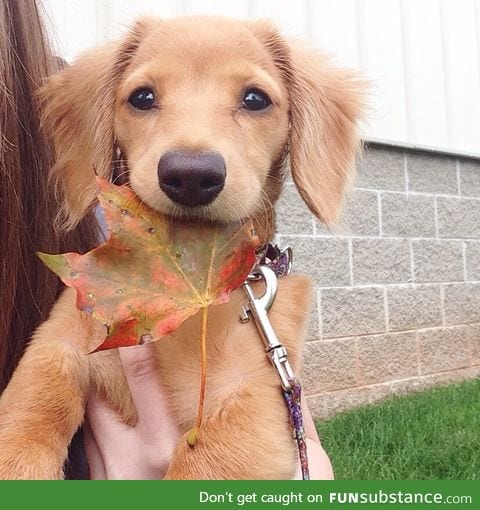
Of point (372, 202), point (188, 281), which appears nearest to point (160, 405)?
point (188, 281)

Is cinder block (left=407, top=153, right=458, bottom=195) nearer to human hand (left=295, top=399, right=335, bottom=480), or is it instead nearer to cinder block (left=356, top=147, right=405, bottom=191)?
cinder block (left=356, top=147, right=405, bottom=191)

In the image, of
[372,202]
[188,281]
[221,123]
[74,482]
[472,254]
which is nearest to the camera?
[188,281]

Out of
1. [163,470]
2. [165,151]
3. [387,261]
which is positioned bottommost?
[387,261]

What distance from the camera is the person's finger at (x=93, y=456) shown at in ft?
4.37

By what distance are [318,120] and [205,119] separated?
1.25ft

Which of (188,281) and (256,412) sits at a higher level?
(188,281)

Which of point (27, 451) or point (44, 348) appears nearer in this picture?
point (27, 451)

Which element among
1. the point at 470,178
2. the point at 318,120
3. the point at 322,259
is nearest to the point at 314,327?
the point at 322,259

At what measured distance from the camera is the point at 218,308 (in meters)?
1.24

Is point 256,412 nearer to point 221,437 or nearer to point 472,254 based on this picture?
point 221,437

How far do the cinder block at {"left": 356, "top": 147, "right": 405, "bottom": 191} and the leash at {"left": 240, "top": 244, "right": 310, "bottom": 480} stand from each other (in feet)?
7.59

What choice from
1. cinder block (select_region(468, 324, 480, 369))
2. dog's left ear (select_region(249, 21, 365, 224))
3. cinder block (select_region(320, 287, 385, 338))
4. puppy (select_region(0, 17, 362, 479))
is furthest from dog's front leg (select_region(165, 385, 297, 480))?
cinder block (select_region(468, 324, 480, 369))

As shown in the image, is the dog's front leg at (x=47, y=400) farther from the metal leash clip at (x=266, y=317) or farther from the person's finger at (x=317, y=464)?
the person's finger at (x=317, y=464)

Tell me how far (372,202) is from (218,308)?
2.47 meters
